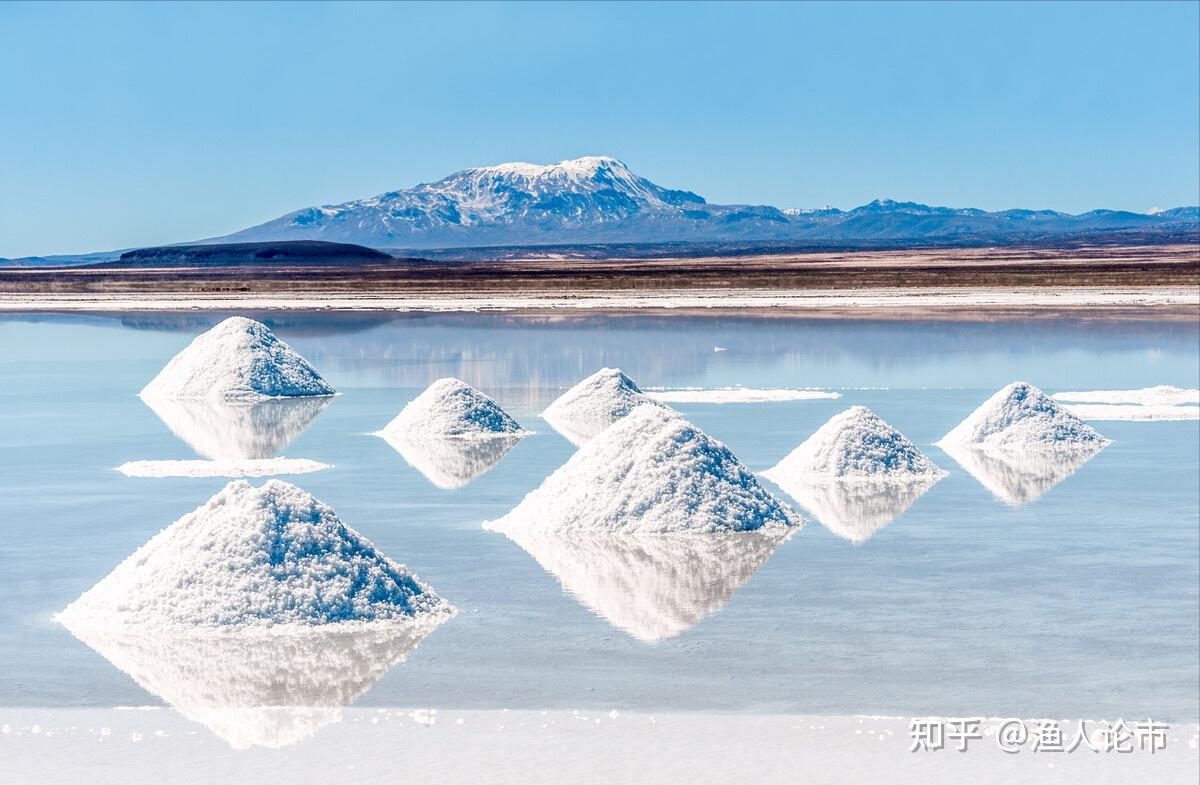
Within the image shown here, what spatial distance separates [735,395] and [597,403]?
2.58 m

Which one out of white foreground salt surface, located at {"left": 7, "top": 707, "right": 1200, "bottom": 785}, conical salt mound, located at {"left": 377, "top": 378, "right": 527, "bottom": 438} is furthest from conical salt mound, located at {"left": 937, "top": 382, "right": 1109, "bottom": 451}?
white foreground salt surface, located at {"left": 7, "top": 707, "right": 1200, "bottom": 785}

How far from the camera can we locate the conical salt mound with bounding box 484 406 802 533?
9.28m

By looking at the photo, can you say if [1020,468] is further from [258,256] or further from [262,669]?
[258,256]

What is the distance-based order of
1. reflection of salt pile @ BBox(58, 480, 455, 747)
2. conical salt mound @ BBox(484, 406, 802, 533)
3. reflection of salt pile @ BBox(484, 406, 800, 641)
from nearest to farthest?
reflection of salt pile @ BBox(58, 480, 455, 747)
reflection of salt pile @ BBox(484, 406, 800, 641)
conical salt mound @ BBox(484, 406, 802, 533)

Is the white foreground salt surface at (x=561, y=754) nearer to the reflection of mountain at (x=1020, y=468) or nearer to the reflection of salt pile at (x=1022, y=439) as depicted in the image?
the reflection of mountain at (x=1020, y=468)

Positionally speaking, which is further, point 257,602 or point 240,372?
point 240,372

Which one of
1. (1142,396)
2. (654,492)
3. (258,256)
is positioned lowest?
(258,256)

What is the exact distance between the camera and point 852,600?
7457mm

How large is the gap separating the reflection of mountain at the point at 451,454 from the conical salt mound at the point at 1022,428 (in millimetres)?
3703

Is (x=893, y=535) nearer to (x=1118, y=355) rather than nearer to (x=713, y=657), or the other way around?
(x=713, y=657)

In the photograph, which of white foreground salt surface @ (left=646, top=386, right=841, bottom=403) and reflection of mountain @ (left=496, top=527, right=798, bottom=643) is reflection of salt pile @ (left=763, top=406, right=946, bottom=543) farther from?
white foreground salt surface @ (left=646, top=386, right=841, bottom=403)

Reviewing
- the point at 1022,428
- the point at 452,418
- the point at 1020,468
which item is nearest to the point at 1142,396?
the point at 1022,428

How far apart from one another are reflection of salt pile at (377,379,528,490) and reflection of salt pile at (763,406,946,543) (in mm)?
2643

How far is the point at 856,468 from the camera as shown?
11445mm
